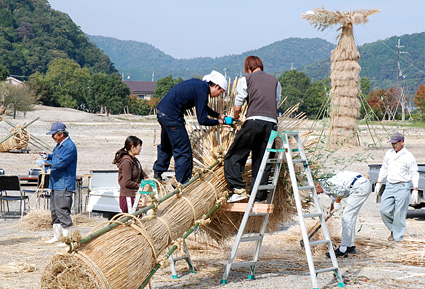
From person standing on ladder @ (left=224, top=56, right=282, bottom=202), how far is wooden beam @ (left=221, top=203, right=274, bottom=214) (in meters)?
0.07

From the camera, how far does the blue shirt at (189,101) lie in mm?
5824

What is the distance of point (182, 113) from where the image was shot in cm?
604

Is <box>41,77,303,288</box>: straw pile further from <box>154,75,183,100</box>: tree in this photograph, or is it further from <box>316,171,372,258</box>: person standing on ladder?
<box>154,75,183,100</box>: tree

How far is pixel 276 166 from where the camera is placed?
19.7ft

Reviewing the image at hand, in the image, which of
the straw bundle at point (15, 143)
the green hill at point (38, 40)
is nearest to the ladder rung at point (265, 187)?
the straw bundle at point (15, 143)

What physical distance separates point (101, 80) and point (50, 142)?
6037cm

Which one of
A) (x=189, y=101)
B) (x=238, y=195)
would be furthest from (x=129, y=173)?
(x=238, y=195)

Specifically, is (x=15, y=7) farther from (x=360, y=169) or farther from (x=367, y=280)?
(x=367, y=280)

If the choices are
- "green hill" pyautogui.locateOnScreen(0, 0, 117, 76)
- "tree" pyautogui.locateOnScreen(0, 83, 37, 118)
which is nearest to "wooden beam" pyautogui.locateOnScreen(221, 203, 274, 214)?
"tree" pyautogui.locateOnScreen(0, 83, 37, 118)

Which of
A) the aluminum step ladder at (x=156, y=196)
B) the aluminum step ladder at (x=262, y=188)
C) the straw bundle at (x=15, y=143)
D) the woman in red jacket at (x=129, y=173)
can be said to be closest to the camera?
the aluminum step ladder at (x=156, y=196)

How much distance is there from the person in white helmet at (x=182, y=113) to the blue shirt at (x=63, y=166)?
249 cm

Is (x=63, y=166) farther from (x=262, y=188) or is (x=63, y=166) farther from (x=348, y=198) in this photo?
(x=348, y=198)

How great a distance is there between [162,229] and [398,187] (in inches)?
194

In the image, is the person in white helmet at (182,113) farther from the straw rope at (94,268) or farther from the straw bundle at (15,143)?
the straw bundle at (15,143)
